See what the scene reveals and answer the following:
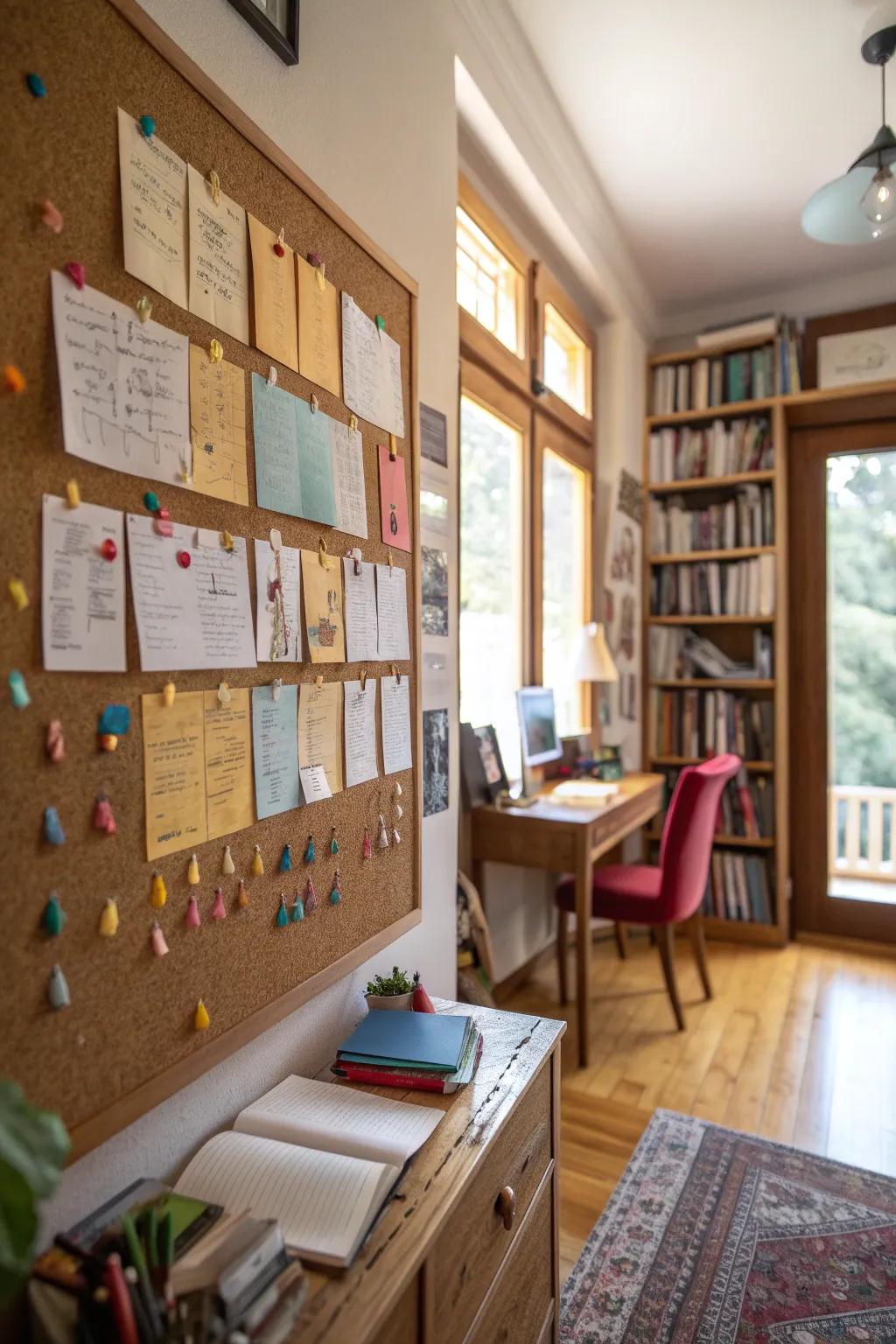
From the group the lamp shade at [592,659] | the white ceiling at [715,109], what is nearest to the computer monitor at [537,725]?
the lamp shade at [592,659]

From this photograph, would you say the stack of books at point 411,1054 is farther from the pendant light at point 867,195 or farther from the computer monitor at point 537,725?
the pendant light at point 867,195

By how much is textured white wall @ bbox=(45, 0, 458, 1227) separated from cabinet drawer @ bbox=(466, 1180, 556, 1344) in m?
0.40

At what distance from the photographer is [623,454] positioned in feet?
11.5

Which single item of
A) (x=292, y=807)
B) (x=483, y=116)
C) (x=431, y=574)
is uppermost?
(x=483, y=116)

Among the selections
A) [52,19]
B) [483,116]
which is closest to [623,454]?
[483,116]

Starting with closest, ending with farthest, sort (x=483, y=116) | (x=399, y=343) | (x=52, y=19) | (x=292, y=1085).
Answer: (x=52, y=19) → (x=292, y=1085) → (x=399, y=343) → (x=483, y=116)

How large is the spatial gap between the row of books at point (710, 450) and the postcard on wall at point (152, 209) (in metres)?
3.17

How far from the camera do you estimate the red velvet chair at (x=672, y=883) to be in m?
2.51

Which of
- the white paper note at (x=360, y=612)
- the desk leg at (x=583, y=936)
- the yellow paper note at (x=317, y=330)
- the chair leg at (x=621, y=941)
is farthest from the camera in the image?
the chair leg at (x=621, y=941)

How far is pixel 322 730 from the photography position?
123 centimetres

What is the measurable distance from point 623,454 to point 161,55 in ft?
9.36

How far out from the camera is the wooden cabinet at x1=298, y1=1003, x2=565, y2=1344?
0.78 metres

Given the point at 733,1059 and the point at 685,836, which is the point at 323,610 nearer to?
the point at 685,836

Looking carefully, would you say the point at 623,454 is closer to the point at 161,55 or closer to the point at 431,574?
the point at 431,574
